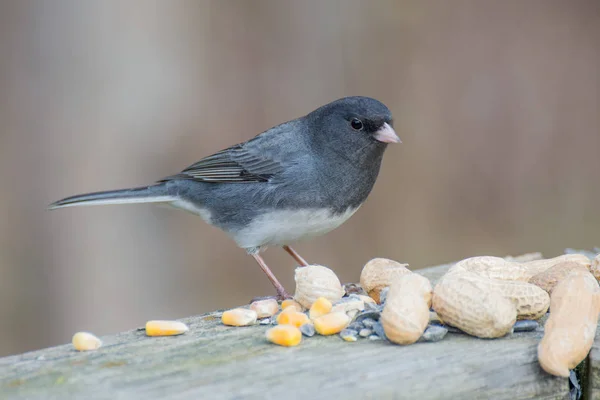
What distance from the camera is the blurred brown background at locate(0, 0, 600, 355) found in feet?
12.9

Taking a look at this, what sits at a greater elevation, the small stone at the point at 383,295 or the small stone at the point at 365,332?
the small stone at the point at 383,295

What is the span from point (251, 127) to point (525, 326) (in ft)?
9.69

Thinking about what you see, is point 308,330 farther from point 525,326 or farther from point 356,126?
point 356,126

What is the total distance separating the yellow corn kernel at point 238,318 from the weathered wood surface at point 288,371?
0.17 m

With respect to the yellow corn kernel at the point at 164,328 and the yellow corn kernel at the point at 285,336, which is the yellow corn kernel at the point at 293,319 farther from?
the yellow corn kernel at the point at 164,328

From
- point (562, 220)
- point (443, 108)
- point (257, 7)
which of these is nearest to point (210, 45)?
point (257, 7)

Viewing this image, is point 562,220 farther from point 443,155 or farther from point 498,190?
point 443,155

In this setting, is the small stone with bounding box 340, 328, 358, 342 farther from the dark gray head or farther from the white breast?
the dark gray head

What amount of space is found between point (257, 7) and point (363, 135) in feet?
6.24

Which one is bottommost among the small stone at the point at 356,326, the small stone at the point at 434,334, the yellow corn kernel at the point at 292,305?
the small stone at the point at 434,334

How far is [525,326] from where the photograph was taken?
6.01ft

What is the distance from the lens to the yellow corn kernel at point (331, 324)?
1.85 meters

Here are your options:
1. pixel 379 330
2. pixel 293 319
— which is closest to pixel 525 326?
pixel 379 330

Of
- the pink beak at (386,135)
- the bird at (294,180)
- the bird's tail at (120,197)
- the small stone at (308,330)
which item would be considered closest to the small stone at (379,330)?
the small stone at (308,330)
